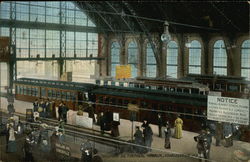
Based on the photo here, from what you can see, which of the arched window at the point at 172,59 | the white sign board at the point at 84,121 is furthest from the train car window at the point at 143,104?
the white sign board at the point at 84,121

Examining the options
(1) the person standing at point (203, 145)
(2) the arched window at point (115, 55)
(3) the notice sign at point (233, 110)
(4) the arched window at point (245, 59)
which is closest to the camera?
(3) the notice sign at point (233, 110)

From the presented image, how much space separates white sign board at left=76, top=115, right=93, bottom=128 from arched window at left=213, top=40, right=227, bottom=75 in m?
2.81

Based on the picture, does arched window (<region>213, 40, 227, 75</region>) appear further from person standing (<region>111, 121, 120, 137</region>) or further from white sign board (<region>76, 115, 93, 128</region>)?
white sign board (<region>76, 115, 93, 128</region>)

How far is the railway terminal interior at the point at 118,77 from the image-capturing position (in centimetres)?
616

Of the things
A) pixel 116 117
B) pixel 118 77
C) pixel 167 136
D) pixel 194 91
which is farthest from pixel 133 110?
pixel 194 91

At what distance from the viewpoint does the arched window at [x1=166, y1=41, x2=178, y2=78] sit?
6198mm

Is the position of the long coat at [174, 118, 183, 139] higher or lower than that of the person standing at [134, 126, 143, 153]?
higher

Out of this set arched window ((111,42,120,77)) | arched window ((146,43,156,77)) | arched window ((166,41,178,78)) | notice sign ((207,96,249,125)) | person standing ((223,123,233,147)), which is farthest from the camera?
arched window ((146,43,156,77))

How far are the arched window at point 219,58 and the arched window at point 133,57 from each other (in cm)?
172

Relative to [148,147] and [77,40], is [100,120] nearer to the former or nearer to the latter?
[148,147]

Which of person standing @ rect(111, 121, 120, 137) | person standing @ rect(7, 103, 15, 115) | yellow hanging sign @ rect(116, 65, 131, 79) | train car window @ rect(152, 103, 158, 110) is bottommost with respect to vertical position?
person standing @ rect(111, 121, 120, 137)

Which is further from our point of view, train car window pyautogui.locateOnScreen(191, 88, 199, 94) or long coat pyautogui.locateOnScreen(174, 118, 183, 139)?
train car window pyautogui.locateOnScreen(191, 88, 199, 94)

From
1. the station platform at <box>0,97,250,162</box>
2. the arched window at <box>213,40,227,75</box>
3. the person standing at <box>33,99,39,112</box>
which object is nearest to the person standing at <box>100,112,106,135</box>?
the station platform at <box>0,97,250,162</box>

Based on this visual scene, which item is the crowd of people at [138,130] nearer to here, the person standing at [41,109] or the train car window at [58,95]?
the person standing at [41,109]
